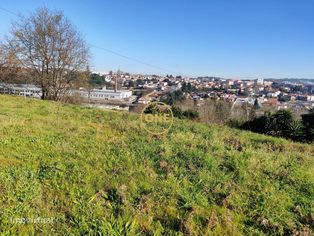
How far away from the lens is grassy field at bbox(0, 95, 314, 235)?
10.1ft

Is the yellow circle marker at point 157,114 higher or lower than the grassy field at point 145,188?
higher

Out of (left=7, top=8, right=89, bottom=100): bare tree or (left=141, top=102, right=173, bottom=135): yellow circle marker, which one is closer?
(left=141, top=102, right=173, bottom=135): yellow circle marker

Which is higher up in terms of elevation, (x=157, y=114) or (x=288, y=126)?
(x=157, y=114)

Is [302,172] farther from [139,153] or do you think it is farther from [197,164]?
[139,153]

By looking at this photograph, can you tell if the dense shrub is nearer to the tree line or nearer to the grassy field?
the tree line

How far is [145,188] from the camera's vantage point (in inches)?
156

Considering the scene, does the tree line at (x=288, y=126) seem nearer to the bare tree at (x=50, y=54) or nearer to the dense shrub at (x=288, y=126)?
the dense shrub at (x=288, y=126)

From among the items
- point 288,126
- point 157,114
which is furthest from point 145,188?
point 288,126

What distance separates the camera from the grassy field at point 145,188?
3.06 m

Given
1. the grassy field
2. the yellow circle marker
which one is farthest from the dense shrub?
the grassy field

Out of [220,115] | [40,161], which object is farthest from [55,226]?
[220,115]

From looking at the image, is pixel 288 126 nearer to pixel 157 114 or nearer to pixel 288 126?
pixel 288 126

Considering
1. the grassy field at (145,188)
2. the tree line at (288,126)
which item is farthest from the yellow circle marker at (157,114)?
the tree line at (288,126)

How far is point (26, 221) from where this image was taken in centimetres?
289
